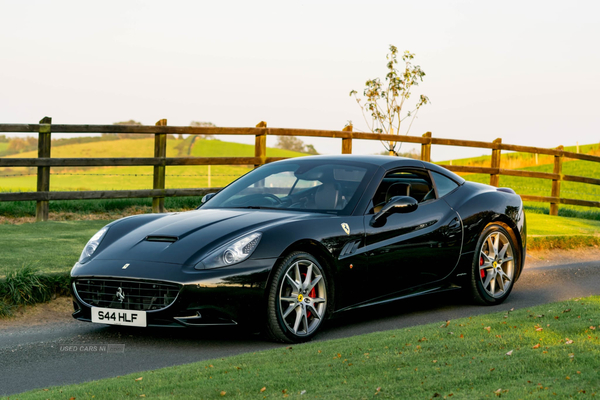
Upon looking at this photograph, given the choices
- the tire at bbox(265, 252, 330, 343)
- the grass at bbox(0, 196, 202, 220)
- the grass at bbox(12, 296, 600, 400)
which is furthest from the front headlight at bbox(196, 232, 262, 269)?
the grass at bbox(0, 196, 202, 220)

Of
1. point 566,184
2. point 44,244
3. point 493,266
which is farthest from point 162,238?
point 566,184

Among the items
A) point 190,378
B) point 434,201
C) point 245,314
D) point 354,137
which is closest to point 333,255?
point 245,314

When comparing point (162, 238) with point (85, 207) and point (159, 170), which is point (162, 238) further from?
point (85, 207)

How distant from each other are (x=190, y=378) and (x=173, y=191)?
30.4ft

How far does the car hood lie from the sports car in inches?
0.4

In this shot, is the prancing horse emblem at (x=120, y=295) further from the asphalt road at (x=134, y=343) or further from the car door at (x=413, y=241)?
the car door at (x=413, y=241)

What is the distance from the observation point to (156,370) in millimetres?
4965

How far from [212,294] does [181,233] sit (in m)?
0.69

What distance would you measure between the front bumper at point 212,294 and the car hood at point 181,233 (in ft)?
0.50

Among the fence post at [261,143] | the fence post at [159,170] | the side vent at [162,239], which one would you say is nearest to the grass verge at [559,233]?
the fence post at [261,143]

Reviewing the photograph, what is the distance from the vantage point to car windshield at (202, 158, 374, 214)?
681 centimetres

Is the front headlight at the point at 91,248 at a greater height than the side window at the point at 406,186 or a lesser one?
lesser

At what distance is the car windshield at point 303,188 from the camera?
22.3ft

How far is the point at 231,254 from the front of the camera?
19.1ft
